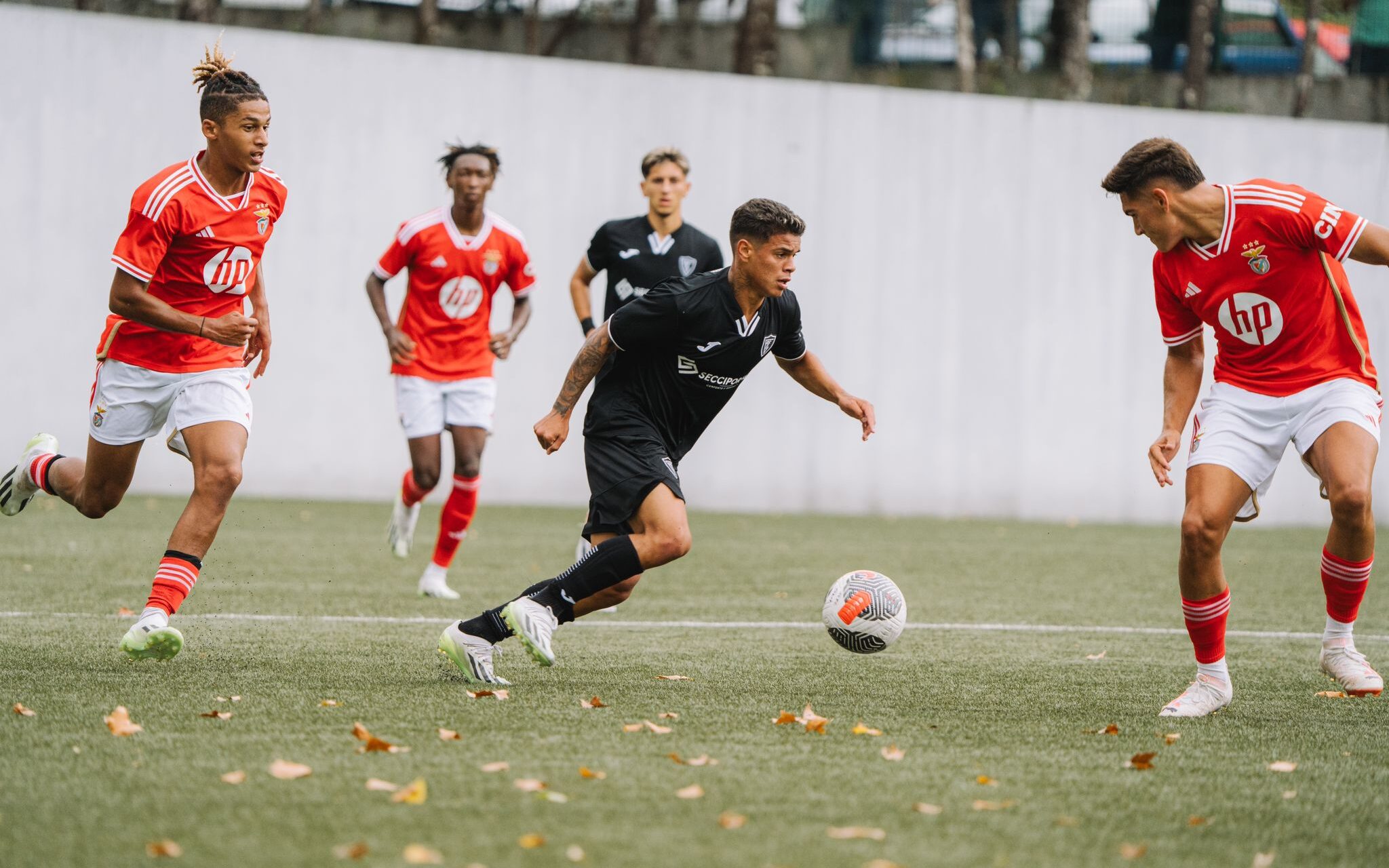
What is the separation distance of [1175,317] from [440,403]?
4.63 metres

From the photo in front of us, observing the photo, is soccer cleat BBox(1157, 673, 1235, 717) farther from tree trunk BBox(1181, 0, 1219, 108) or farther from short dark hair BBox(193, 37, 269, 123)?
tree trunk BBox(1181, 0, 1219, 108)

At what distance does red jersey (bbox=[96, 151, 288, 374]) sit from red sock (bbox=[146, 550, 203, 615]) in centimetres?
76

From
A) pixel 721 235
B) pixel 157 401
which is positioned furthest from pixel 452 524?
pixel 721 235

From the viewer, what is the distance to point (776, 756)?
13.7 feet

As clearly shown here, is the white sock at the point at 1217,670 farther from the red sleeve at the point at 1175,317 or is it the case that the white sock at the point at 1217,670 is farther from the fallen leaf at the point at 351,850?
the fallen leaf at the point at 351,850

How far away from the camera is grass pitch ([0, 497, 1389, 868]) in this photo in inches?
130

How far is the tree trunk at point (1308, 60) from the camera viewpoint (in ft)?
57.8

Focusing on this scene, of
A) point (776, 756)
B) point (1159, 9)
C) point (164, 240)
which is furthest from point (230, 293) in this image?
point (1159, 9)

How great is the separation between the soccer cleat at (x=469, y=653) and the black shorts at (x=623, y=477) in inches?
23.0

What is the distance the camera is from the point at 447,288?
871 cm

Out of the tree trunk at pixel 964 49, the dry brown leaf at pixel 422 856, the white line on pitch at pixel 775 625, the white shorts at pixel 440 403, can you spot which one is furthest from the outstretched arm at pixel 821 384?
the tree trunk at pixel 964 49

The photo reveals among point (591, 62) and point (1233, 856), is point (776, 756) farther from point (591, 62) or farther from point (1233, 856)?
point (591, 62)

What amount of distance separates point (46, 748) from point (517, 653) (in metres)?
2.41

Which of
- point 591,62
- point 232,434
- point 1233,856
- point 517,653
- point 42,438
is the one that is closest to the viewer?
point 1233,856
